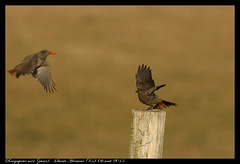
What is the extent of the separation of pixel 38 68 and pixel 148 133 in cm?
299

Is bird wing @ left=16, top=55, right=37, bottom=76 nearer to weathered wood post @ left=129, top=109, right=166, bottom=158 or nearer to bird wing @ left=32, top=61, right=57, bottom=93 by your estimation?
bird wing @ left=32, top=61, right=57, bottom=93

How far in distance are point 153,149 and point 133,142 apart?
28cm

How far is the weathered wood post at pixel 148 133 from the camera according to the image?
3641mm

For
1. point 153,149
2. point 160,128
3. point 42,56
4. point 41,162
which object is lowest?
point 41,162

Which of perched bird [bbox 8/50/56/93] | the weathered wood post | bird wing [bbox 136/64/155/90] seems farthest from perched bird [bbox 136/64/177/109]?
perched bird [bbox 8/50/56/93]

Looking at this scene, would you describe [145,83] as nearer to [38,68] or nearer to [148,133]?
[148,133]

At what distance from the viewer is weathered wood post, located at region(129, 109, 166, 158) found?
364 cm

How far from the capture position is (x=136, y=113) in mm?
3727

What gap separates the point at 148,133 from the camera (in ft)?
11.9

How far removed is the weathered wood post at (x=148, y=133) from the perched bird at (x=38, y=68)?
8.00 ft

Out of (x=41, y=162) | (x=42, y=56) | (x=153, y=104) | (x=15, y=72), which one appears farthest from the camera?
(x=42, y=56)

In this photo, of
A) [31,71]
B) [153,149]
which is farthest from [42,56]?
[153,149]

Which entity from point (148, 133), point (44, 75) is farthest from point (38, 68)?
point (148, 133)

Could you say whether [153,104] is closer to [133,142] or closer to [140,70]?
[140,70]
